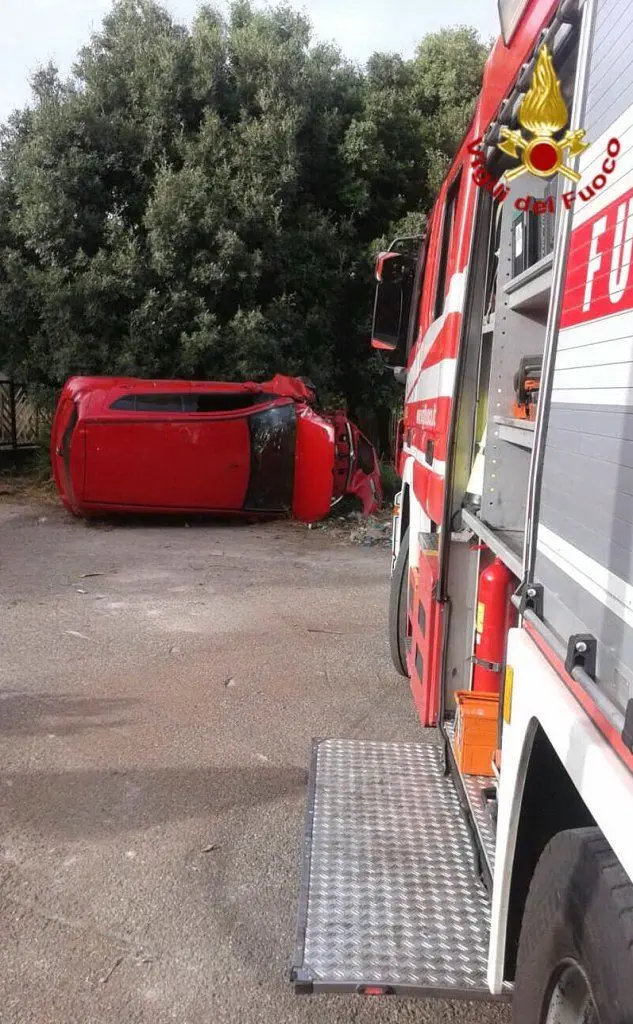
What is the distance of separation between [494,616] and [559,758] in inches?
50.8

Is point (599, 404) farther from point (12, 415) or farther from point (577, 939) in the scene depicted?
point (12, 415)

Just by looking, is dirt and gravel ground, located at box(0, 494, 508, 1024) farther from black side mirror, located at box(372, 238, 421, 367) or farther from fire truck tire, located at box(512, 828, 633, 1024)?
black side mirror, located at box(372, 238, 421, 367)

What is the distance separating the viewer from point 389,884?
9.16 ft

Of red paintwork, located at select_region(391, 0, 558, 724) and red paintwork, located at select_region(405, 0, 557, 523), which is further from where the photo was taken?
red paintwork, located at select_region(391, 0, 558, 724)

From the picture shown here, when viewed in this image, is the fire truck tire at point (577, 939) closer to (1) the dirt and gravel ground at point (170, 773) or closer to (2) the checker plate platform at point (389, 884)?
(2) the checker plate platform at point (389, 884)

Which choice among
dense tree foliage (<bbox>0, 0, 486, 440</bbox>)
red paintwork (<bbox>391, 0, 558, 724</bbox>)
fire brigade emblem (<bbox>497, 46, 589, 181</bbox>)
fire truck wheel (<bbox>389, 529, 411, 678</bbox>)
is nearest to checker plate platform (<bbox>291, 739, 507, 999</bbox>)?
red paintwork (<bbox>391, 0, 558, 724</bbox>)

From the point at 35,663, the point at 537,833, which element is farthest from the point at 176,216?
the point at 537,833

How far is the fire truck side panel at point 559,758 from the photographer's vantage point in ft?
4.16

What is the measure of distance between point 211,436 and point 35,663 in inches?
202

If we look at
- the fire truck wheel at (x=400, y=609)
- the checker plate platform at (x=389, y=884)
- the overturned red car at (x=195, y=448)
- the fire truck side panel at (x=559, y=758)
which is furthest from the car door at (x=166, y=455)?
the fire truck side panel at (x=559, y=758)

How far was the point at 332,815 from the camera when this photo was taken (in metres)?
3.24

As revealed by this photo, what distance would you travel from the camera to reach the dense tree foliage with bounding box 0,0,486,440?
512 inches

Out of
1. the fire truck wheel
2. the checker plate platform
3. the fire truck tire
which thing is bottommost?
the checker plate platform

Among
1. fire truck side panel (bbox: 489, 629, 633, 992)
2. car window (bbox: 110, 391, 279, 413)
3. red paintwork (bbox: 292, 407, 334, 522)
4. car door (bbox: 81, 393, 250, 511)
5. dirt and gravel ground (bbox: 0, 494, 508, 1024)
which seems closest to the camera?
fire truck side panel (bbox: 489, 629, 633, 992)
